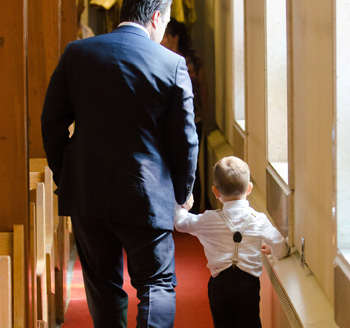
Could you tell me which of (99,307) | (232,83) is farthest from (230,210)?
(232,83)

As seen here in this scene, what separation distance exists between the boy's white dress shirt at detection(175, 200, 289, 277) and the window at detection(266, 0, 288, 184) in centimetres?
99

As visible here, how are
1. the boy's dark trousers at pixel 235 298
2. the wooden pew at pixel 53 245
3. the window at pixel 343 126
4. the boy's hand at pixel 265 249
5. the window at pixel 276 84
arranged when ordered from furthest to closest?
the window at pixel 276 84 < the wooden pew at pixel 53 245 < the boy's hand at pixel 265 249 < the boy's dark trousers at pixel 235 298 < the window at pixel 343 126

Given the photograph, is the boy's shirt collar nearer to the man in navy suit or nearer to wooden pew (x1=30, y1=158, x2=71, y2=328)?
the man in navy suit

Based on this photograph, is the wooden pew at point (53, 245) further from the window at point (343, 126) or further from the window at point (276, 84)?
the window at point (343, 126)

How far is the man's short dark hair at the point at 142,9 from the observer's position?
2.80 meters

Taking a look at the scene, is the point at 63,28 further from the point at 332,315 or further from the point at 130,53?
the point at 332,315

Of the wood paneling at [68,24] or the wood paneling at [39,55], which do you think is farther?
the wood paneling at [68,24]

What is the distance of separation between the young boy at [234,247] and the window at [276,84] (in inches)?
38.3

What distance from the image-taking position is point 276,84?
3947 mm

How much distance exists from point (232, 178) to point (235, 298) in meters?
0.45

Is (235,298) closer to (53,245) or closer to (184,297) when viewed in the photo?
(53,245)

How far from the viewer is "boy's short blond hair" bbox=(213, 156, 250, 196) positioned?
9.68 ft

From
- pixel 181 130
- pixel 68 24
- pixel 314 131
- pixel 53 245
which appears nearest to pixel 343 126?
pixel 314 131

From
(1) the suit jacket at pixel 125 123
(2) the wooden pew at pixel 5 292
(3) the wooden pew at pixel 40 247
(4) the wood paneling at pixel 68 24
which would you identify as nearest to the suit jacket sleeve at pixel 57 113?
(1) the suit jacket at pixel 125 123
